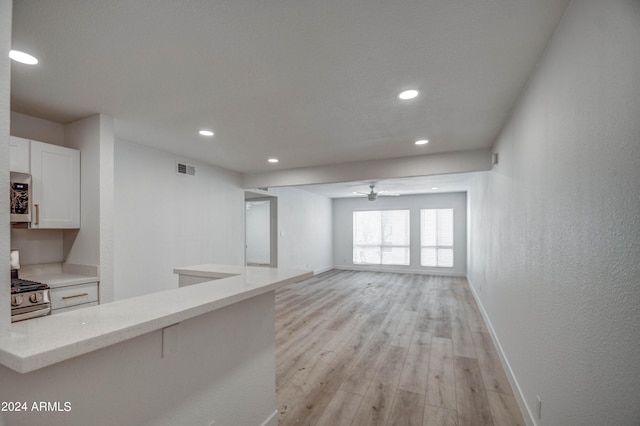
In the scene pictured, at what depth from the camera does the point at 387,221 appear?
8.95 m

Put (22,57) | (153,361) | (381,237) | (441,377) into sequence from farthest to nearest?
(381,237)
(441,377)
(22,57)
(153,361)

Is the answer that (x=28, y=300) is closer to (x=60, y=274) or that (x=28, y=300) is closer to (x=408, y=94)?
(x=60, y=274)

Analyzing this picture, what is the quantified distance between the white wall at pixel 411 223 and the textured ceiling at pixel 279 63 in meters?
5.40

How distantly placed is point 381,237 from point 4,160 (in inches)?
342

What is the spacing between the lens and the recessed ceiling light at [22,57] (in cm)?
167

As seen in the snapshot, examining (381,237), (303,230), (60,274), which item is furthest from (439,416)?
(381,237)

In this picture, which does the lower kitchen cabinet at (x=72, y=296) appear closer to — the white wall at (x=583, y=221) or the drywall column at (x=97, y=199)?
the drywall column at (x=97, y=199)

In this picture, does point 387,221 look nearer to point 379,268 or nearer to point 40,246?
point 379,268

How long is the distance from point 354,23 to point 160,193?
328 cm

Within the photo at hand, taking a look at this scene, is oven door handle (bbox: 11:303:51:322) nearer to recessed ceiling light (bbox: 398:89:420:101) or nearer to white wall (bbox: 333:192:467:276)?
recessed ceiling light (bbox: 398:89:420:101)

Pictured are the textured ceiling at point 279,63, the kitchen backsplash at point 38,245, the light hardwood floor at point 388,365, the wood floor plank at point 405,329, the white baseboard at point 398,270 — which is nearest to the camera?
the textured ceiling at point 279,63

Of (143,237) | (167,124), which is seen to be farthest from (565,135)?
(143,237)

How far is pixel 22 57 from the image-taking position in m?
1.72

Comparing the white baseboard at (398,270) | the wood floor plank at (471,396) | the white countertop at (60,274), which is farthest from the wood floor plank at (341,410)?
the white baseboard at (398,270)
